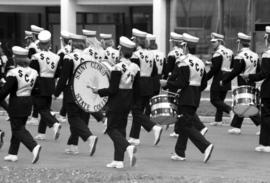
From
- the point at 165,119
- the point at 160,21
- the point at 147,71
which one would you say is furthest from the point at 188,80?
the point at 160,21

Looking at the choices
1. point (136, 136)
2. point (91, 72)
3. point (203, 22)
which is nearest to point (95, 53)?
point (136, 136)

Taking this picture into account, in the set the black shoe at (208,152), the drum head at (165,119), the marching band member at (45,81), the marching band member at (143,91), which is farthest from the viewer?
the marching band member at (45,81)

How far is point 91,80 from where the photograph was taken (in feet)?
36.3

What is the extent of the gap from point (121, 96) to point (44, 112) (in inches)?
138

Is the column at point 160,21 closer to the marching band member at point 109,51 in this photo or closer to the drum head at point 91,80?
the marching band member at point 109,51

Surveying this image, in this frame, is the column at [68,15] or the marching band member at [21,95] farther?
the column at [68,15]

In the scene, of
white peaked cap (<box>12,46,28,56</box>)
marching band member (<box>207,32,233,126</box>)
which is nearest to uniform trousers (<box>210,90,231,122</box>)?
marching band member (<box>207,32,233,126</box>)

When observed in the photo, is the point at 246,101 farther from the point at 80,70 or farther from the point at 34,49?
the point at 34,49

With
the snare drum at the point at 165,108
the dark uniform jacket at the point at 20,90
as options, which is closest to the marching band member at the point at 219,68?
the snare drum at the point at 165,108

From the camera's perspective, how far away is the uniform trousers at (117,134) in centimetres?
1044

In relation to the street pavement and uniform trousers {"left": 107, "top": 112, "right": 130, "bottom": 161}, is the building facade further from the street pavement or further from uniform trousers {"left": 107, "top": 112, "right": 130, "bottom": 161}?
uniform trousers {"left": 107, "top": 112, "right": 130, "bottom": 161}

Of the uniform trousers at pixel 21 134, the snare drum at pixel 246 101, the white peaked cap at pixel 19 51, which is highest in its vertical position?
the white peaked cap at pixel 19 51

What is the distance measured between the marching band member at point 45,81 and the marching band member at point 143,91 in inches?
56.6

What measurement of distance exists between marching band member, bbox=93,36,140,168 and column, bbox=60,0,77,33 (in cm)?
1763
